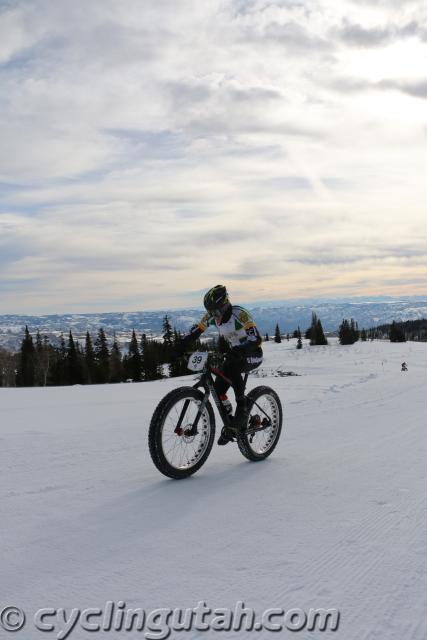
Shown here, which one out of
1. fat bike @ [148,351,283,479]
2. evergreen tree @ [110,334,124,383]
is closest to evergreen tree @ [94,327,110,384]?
evergreen tree @ [110,334,124,383]

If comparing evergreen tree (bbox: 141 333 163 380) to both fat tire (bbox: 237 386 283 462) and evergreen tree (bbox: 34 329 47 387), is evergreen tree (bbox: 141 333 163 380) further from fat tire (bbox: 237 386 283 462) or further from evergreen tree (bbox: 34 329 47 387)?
fat tire (bbox: 237 386 283 462)

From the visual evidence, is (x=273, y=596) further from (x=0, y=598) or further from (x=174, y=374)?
(x=174, y=374)

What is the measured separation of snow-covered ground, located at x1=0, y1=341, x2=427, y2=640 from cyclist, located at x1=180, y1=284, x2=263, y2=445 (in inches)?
27.3

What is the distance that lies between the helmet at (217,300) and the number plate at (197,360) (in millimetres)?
573

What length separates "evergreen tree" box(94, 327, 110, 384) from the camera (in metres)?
72.2

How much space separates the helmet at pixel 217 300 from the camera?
234 inches

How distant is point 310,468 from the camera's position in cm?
562

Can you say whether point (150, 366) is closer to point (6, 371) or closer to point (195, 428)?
point (6, 371)


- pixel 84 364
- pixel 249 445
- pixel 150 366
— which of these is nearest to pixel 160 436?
pixel 249 445

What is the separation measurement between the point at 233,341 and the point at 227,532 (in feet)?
9.38

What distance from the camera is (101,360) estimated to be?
74688 mm

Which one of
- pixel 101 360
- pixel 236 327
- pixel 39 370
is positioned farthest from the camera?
pixel 101 360

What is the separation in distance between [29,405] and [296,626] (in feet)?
41.9

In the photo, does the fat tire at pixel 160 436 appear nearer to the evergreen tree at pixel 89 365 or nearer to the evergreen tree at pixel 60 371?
the evergreen tree at pixel 89 365
